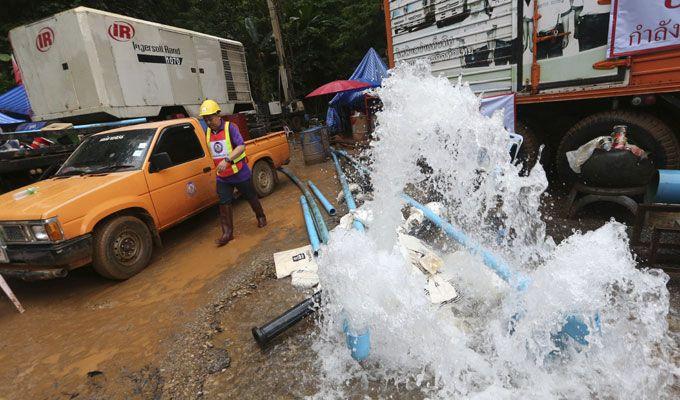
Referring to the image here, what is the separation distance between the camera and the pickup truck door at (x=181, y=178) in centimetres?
506

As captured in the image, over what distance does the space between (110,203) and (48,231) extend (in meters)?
0.71

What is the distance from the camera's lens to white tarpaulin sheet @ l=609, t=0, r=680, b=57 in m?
3.85

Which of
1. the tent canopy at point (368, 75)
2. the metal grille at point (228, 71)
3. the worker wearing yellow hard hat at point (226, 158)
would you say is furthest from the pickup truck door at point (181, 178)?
the tent canopy at point (368, 75)

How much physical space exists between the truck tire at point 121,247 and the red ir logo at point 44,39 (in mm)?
6876

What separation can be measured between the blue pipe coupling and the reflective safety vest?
511cm

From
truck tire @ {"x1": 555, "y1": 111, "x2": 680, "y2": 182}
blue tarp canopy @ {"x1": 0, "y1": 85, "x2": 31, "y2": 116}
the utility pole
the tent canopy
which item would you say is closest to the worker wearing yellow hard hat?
truck tire @ {"x1": 555, "y1": 111, "x2": 680, "y2": 182}

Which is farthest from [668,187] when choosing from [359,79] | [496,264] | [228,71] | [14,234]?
[228,71]

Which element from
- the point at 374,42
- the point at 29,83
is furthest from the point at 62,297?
the point at 374,42

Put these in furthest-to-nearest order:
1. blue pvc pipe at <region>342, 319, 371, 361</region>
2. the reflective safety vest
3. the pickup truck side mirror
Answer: the reflective safety vest
the pickup truck side mirror
blue pvc pipe at <region>342, 319, 371, 361</region>

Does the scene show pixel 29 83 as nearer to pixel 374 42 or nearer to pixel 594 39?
pixel 594 39

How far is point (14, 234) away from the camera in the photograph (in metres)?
3.97

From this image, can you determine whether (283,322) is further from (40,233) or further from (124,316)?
(40,233)

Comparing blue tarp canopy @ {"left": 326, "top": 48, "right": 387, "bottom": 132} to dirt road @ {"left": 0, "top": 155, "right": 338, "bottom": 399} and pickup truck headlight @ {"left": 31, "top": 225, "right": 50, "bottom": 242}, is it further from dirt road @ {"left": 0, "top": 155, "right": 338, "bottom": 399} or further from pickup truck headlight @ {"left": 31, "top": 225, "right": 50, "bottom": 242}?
pickup truck headlight @ {"left": 31, "top": 225, "right": 50, "bottom": 242}

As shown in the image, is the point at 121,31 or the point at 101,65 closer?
the point at 101,65
